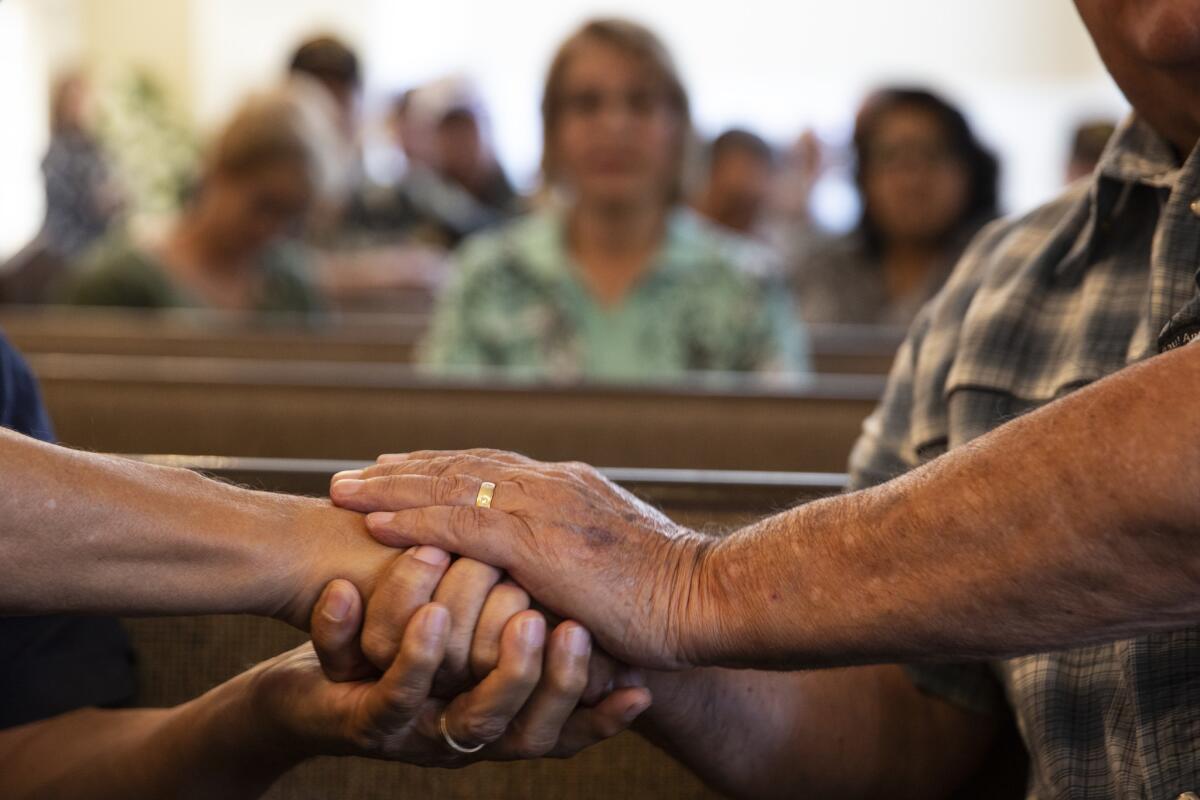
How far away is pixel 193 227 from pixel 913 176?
1835mm

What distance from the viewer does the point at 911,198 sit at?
3822mm

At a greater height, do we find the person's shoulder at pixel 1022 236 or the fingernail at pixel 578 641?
the person's shoulder at pixel 1022 236

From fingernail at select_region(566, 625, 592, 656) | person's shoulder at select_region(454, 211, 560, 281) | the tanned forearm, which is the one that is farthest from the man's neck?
person's shoulder at select_region(454, 211, 560, 281)

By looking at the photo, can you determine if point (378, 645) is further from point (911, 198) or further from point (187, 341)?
point (911, 198)

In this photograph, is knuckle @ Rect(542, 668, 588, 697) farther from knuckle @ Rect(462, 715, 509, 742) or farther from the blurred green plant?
the blurred green plant

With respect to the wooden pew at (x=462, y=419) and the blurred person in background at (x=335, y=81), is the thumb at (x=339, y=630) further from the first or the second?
the blurred person in background at (x=335, y=81)

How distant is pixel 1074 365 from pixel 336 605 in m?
0.62

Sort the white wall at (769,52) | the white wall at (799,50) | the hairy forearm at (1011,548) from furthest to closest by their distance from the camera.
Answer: the white wall at (799,50) < the white wall at (769,52) < the hairy forearm at (1011,548)

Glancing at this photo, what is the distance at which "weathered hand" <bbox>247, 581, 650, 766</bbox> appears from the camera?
109cm

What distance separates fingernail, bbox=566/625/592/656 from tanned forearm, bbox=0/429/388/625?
17cm

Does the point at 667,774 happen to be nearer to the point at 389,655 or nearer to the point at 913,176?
the point at 389,655

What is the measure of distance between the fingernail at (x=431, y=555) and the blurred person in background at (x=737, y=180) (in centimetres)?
461

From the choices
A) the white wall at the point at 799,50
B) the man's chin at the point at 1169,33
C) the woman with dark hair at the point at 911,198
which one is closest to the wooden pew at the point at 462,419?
the man's chin at the point at 1169,33

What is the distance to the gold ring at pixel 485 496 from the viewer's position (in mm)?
1147
